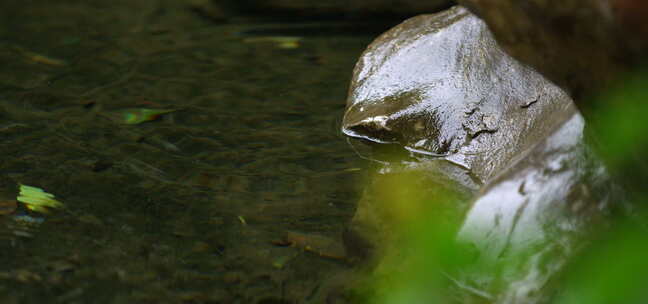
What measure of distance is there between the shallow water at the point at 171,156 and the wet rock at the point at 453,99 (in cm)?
29

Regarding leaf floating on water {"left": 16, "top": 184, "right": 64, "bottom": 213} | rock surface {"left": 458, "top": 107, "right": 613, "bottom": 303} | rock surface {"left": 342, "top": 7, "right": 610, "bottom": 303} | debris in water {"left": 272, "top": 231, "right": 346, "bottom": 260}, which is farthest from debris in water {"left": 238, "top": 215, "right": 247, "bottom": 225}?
rock surface {"left": 458, "top": 107, "right": 613, "bottom": 303}

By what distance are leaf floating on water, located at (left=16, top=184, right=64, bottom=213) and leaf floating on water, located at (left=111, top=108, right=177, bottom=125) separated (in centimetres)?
94

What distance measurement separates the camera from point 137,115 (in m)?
4.07

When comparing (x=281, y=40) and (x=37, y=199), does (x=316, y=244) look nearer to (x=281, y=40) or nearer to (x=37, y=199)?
(x=37, y=199)

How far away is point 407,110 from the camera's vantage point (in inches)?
150

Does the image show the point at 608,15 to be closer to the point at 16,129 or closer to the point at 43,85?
the point at 16,129

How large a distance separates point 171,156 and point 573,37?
2282mm

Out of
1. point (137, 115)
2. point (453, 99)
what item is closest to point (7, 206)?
point (137, 115)

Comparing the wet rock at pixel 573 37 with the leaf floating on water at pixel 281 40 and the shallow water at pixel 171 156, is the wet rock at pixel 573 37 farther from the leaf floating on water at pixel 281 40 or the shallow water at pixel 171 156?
the leaf floating on water at pixel 281 40

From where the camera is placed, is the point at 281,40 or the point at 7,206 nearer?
the point at 7,206

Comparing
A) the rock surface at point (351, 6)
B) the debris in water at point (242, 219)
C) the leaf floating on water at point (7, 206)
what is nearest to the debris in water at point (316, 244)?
the debris in water at point (242, 219)

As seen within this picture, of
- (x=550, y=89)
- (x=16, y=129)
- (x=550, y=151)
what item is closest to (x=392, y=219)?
(x=550, y=151)

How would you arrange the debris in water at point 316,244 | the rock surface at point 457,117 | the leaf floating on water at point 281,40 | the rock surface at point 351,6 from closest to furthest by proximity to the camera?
the rock surface at point 457,117, the debris in water at point 316,244, the leaf floating on water at point 281,40, the rock surface at point 351,6

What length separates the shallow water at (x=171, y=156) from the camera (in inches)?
100
